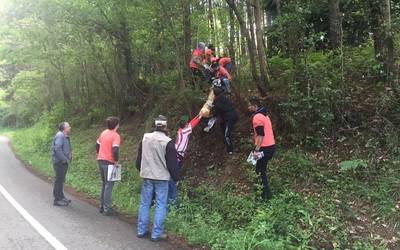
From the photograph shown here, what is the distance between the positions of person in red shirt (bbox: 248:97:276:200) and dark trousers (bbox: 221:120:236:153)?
2233 mm

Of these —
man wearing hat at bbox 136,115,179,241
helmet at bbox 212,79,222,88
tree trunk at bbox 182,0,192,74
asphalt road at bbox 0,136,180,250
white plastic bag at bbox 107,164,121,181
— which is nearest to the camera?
asphalt road at bbox 0,136,180,250

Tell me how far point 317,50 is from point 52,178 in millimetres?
9898

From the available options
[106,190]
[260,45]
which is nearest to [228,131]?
[260,45]

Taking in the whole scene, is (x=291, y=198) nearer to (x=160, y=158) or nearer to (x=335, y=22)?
(x=160, y=158)

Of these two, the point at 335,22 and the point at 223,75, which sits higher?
the point at 335,22

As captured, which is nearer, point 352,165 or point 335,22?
point 352,165

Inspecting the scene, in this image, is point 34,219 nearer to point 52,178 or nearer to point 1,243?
point 1,243

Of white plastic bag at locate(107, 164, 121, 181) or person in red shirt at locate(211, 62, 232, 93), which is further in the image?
person in red shirt at locate(211, 62, 232, 93)

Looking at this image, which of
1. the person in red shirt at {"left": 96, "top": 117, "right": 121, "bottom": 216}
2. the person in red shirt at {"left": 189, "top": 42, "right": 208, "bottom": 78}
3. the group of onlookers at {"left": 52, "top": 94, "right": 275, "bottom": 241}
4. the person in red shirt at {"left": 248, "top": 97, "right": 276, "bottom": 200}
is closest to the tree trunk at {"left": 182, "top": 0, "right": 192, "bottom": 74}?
the person in red shirt at {"left": 189, "top": 42, "right": 208, "bottom": 78}

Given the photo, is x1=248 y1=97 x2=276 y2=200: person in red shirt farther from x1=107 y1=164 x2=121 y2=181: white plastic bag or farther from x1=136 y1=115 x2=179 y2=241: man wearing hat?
x1=107 y1=164 x2=121 y2=181: white plastic bag

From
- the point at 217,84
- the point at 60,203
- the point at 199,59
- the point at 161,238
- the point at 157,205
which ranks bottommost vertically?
the point at 60,203

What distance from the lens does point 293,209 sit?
8.50 metres

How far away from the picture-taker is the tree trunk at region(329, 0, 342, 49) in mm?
11641

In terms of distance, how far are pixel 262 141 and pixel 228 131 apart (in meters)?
2.65
